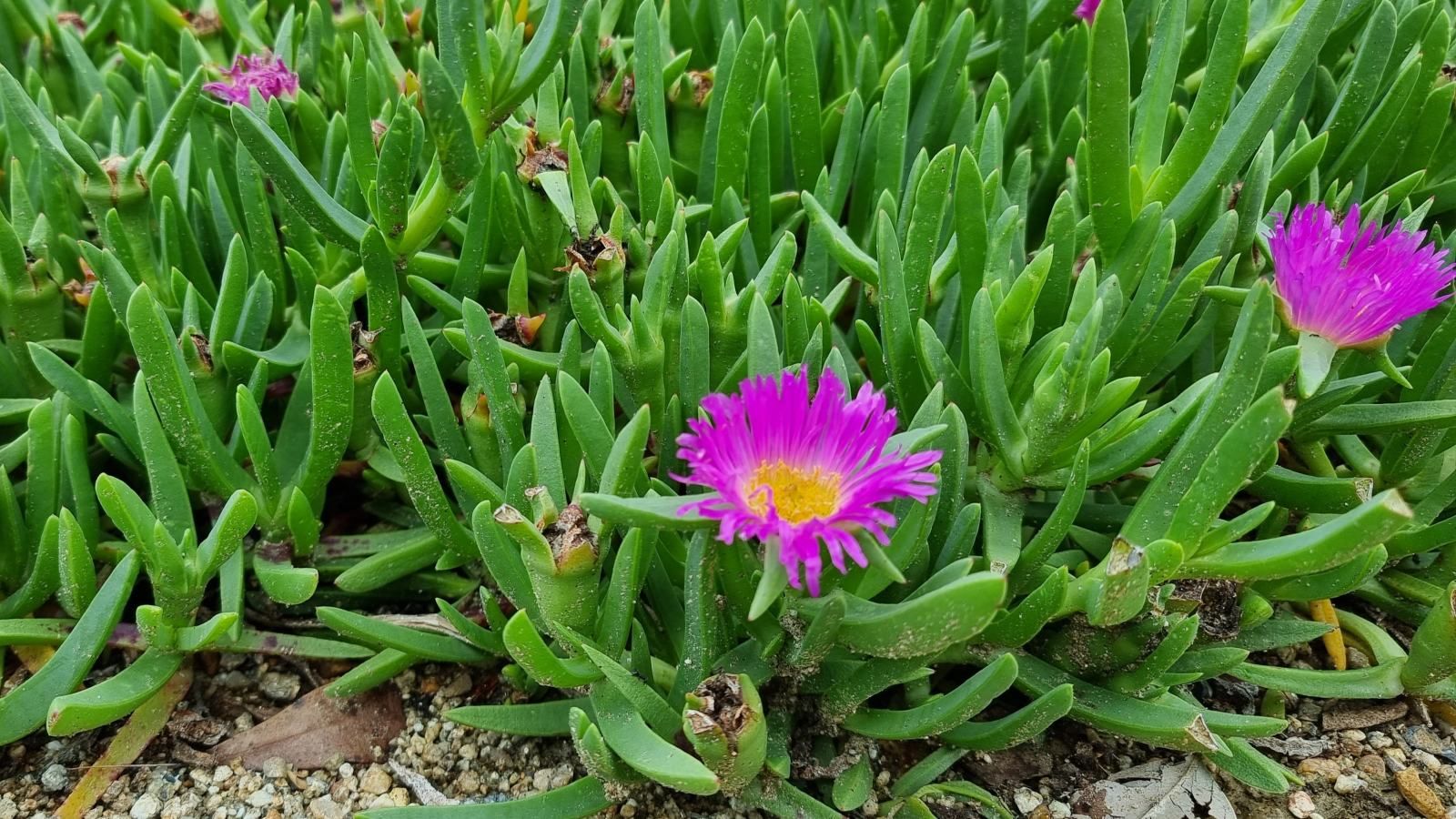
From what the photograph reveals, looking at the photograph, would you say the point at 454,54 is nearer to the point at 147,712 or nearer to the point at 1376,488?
the point at 147,712

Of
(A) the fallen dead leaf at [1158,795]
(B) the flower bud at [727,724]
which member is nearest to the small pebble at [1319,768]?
(A) the fallen dead leaf at [1158,795]

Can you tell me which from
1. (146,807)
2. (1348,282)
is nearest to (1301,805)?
(1348,282)

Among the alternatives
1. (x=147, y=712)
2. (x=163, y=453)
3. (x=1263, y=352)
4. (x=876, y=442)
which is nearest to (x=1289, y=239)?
(x=1263, y=352)

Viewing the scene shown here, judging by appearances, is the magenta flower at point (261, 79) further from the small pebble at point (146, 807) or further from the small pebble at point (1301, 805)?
the small pebble at point (1301, 805)

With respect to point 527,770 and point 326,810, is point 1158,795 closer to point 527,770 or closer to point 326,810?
point 527,770

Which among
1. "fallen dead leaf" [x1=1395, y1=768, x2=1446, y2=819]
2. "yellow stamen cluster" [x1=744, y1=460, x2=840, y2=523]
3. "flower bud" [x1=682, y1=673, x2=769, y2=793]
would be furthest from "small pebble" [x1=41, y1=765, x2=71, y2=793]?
"fallen dead leaf" [x1=1395, y1=768, x2=1446, y2=819]

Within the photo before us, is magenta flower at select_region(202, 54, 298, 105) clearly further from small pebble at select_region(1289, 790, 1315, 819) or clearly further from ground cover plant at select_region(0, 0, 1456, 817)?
small pebble at select_region(1289, 790, 1315, 819)
